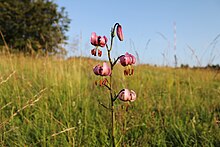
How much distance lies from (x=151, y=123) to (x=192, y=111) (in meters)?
0.88

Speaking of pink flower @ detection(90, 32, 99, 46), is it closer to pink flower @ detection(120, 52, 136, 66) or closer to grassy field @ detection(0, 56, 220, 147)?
pink flower @ detection(120, 52, 136, 66)

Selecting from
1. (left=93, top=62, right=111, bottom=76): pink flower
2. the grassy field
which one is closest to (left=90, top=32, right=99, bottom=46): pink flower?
(left=93, top=62, right=111, bottom=76): pink flower

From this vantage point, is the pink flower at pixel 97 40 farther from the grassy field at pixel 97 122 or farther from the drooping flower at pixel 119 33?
the grassy field at pixel 97 122

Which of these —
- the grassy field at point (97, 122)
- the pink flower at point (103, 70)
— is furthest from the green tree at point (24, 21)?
the pink flower at point (103, 70)

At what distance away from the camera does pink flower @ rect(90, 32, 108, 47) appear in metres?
1.23

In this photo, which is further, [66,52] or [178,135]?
[66,52]

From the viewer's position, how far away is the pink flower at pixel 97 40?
1.23m

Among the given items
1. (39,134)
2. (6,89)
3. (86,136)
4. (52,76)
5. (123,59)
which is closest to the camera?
(123,59)

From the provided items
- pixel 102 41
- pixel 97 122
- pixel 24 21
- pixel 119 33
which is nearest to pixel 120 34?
pixel 119 33

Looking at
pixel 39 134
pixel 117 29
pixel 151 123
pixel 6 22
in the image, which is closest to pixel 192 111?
pixel 151 123

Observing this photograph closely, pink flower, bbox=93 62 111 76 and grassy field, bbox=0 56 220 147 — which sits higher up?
pink flower, bbox=93 62 111 76

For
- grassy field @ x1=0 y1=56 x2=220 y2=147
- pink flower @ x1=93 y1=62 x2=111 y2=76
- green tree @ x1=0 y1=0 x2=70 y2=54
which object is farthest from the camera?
green tree @ x1=0 y1=0 x2=70 y2=54

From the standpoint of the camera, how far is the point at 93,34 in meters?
1.25

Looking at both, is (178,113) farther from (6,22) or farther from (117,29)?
(6,22)
